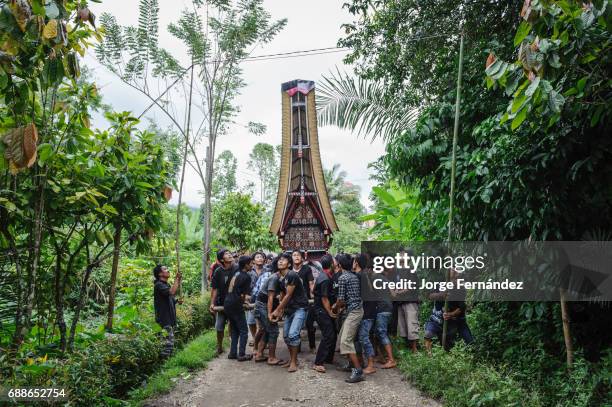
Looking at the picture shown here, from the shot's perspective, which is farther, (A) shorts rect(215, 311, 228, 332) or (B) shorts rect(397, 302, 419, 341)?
(A) shorts rect(215, 311, 228, 332)

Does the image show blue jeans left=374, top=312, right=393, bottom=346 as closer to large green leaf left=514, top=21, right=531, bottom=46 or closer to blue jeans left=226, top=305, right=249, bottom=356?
blue jeans left=226, top=305, right=249, bottom=356

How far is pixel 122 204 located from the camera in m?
4.96

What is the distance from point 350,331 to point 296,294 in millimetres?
1065

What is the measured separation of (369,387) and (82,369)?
3370mm

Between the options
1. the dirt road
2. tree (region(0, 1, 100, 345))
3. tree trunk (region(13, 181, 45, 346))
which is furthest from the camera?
the dirt road

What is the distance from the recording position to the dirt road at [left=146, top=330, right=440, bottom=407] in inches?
201

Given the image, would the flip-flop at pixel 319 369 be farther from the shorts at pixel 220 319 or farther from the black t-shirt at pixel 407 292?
the shorts at pixel 220 319

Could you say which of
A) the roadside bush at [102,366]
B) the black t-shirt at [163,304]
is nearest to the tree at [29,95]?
the roadside bush at [102,366]

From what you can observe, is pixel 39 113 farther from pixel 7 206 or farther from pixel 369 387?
pixel 369 387

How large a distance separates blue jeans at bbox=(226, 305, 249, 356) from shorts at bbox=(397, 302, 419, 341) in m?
2.49

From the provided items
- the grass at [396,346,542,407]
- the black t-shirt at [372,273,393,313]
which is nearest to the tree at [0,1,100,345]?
the grass at [396,346,542,407]

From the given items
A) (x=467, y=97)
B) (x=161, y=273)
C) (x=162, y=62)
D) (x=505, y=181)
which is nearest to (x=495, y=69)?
(x=505, y=181)

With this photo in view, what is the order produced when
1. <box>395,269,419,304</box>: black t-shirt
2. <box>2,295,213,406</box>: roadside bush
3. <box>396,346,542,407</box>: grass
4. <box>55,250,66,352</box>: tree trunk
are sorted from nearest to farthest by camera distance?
<box>2,295,213,406</box>: roadside bush < <box>396,346,542,407</box>: grass < <box>55,250,66,352</box>: tree trunk < <box>395,269,419,304</box>: black t-shirt

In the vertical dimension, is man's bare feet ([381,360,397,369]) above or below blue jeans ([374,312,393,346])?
below
